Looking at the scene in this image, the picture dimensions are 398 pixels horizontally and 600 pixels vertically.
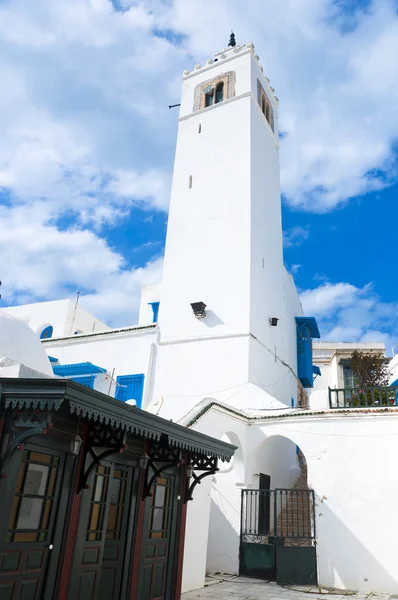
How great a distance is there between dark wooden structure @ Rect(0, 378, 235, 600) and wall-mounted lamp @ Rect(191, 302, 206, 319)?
24.6 feet

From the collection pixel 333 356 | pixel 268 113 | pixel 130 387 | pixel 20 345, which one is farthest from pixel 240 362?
pixel 333 356

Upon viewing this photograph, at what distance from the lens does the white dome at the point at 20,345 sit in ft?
22.8

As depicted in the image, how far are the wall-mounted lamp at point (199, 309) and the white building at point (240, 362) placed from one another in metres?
0.05

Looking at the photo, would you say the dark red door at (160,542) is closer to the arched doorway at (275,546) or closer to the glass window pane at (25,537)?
the glass window pane at (25,537)

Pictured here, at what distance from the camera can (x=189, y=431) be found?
254 inches

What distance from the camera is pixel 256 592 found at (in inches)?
324

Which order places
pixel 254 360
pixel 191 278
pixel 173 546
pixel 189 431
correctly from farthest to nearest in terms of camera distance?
A: pixel 191 278
pixel 254 360
pixel 173 546
pixel 189 431

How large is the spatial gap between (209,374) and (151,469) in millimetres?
7319

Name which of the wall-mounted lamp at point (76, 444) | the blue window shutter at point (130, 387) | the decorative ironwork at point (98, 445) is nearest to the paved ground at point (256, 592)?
the decorative ironwork at point (98, 445)

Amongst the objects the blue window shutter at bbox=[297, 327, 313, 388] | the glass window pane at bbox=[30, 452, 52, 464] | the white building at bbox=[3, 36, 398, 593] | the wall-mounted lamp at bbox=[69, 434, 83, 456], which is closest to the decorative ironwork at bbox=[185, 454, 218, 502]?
the white building at bbox=[3, 36, 398, 593]

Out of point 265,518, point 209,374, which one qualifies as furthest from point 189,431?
point 209,374

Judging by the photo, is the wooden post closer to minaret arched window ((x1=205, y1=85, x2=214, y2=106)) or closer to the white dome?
the white dome

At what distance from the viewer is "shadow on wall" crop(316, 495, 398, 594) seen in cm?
900

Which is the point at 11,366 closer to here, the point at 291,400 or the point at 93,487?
the point at 93,487
